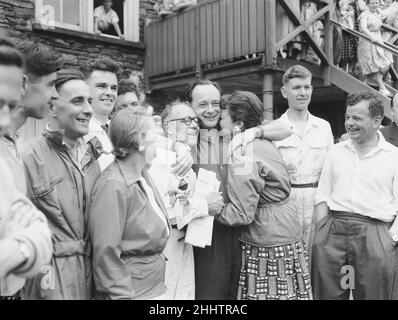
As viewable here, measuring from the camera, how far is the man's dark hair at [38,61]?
7.61ft

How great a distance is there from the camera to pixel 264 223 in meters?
3.29

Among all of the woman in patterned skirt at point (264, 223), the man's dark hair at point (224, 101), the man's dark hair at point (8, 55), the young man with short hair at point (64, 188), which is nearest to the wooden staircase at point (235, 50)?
the man's dark hair at point (224, 101)

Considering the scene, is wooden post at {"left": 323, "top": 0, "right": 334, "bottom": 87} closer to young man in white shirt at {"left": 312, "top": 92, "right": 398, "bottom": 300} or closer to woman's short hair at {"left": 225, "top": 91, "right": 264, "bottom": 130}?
young man in white shirt at {"left": 312, "top": 92, "right": 398, "bottom": 300}

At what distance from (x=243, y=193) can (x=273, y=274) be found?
58 cm

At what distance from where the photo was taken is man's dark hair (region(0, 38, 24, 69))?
1.63 m

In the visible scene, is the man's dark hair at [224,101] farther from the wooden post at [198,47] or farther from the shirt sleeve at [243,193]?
the wooden post at [198,47]

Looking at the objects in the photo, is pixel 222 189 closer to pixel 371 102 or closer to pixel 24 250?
pixel 371 102

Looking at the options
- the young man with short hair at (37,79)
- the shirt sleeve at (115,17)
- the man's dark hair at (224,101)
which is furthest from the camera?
the shirt sleeve at (115,17)

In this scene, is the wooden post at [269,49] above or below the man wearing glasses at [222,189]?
above

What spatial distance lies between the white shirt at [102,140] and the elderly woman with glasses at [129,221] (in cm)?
43

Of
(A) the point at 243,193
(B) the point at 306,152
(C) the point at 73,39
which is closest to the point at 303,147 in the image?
(B) the point at 306,152

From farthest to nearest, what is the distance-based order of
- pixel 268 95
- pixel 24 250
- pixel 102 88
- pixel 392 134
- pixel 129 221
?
pixel 268 95 < pixel 392 134 < pixel 102 88 < pixel 129 221 < pixel 24 250

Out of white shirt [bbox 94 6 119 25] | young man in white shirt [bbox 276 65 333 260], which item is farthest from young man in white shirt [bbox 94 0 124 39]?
young man in white shirt [bbox 276 65 333 260]
